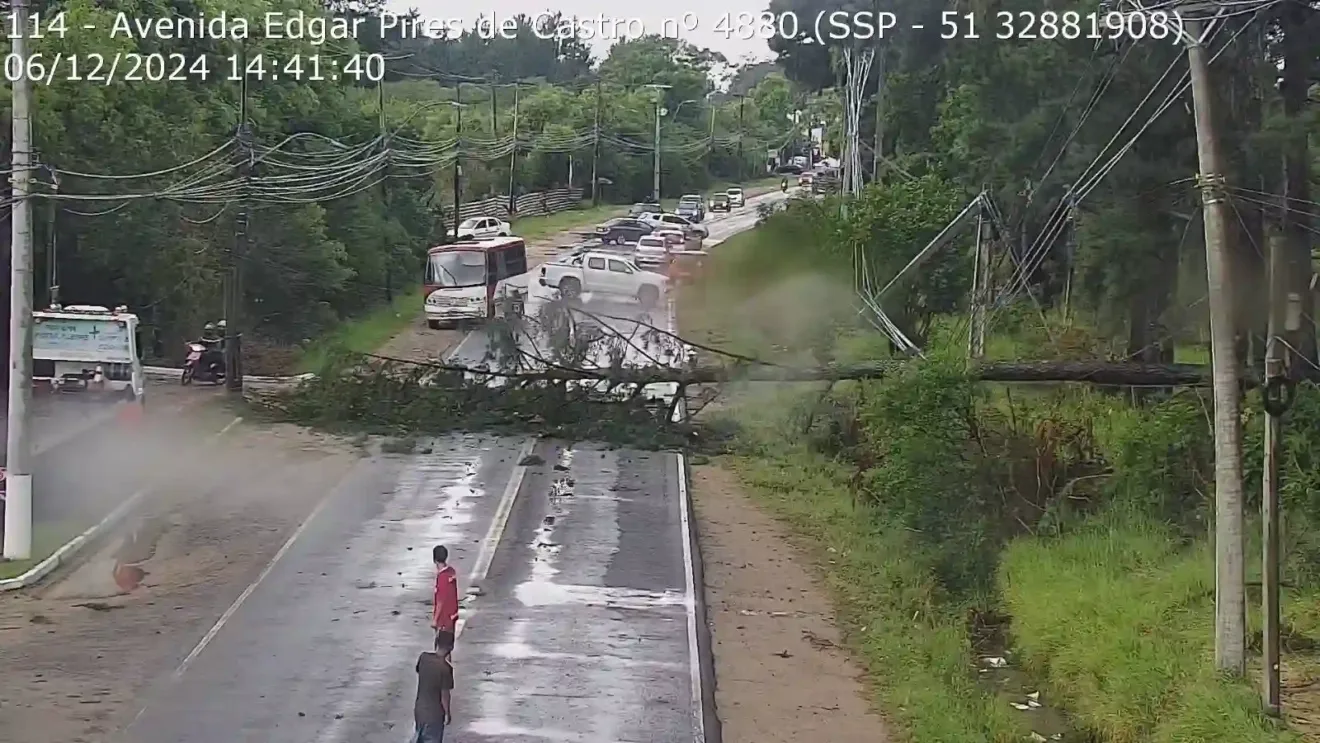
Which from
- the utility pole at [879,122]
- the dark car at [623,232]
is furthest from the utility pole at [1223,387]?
the dark car at [623,232]

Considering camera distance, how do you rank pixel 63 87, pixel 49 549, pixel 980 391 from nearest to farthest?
pixel 49 549
pixel 980 391
pixel 63 87

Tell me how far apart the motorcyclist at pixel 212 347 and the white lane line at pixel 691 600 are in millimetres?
11203

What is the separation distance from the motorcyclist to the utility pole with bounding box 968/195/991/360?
15.9m

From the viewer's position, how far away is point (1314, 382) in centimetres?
2172

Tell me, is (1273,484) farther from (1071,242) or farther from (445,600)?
(1071,242)

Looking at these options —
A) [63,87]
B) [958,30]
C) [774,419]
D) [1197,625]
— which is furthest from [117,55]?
[1197,625]

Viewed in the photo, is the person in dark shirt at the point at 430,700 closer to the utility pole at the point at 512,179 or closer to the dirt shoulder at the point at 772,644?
the dirt shoulder at the point at 772,644

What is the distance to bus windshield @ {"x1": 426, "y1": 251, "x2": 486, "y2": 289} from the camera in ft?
140

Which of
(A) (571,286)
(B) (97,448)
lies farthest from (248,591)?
(A) (571,286)

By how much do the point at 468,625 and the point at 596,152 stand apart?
5735 centimetres

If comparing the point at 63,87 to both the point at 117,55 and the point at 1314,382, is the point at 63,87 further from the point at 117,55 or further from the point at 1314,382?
the point at 1314,382

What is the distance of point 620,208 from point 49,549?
55.5 meters

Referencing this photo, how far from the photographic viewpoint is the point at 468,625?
56.7 ft

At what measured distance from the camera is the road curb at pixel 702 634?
14.2m
